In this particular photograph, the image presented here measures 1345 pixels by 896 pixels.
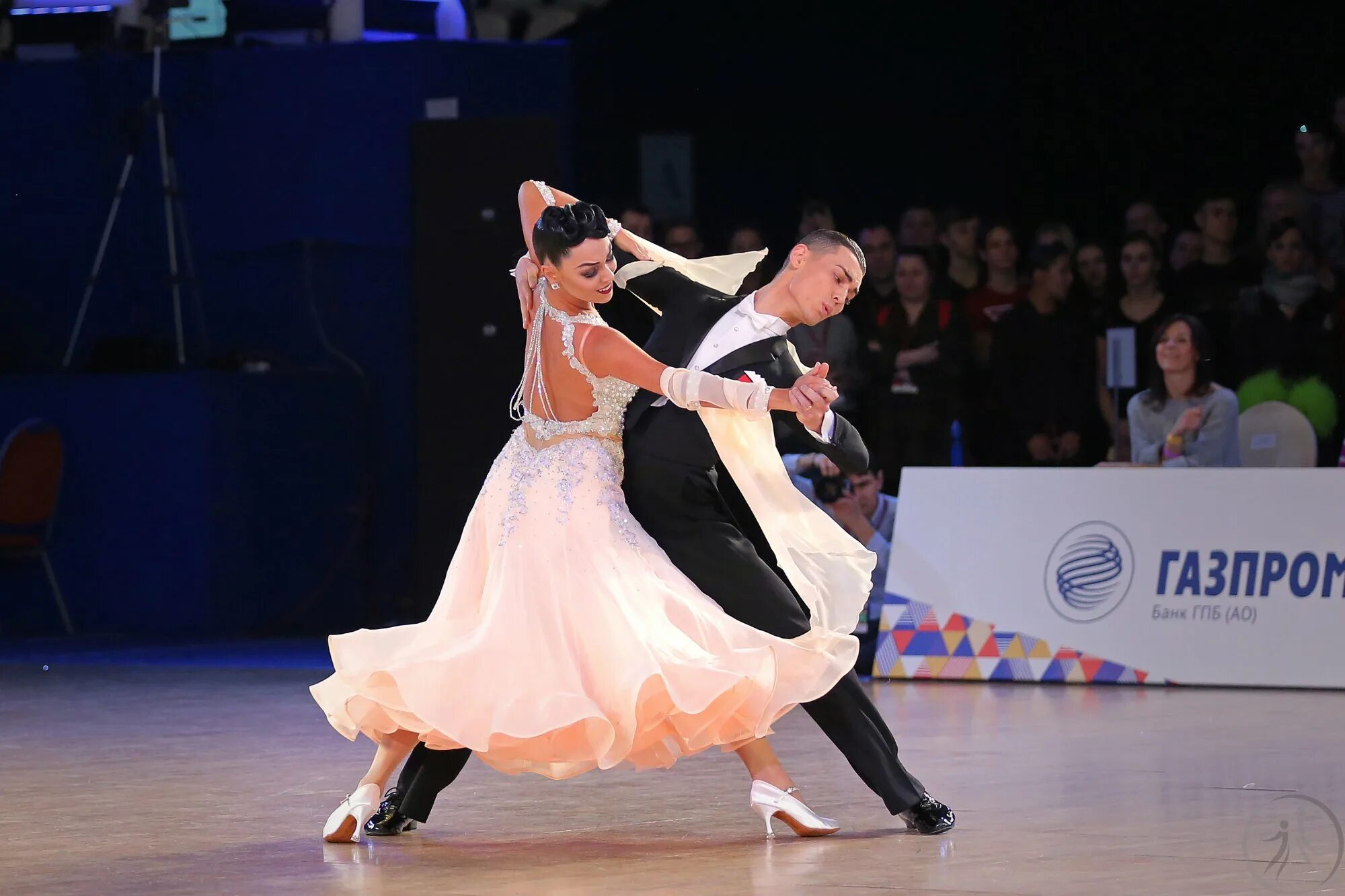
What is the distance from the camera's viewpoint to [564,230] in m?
4.77

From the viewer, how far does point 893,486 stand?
9.44m

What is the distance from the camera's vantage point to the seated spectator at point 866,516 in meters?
8.91

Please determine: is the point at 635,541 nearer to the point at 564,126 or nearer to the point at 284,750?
the point at 284,750

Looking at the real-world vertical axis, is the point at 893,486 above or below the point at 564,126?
below

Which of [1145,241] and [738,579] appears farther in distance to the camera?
[1145,241]

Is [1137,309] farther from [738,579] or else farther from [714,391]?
[714,391]

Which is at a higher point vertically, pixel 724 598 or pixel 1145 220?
pixel 1145 220

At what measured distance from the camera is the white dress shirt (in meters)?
5.01

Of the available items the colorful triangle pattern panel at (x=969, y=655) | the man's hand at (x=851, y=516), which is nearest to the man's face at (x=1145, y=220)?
the man's hand at (x=851, y=516)

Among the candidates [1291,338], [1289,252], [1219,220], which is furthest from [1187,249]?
[1291,338]

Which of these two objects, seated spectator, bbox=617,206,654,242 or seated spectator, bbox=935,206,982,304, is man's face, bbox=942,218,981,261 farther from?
seated spectator, bbox=617,206,654,242

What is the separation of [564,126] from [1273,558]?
15.6 feet

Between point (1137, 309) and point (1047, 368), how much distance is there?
498 millimetres

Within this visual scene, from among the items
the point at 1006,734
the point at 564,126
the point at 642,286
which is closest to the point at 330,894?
the point at 642,286
